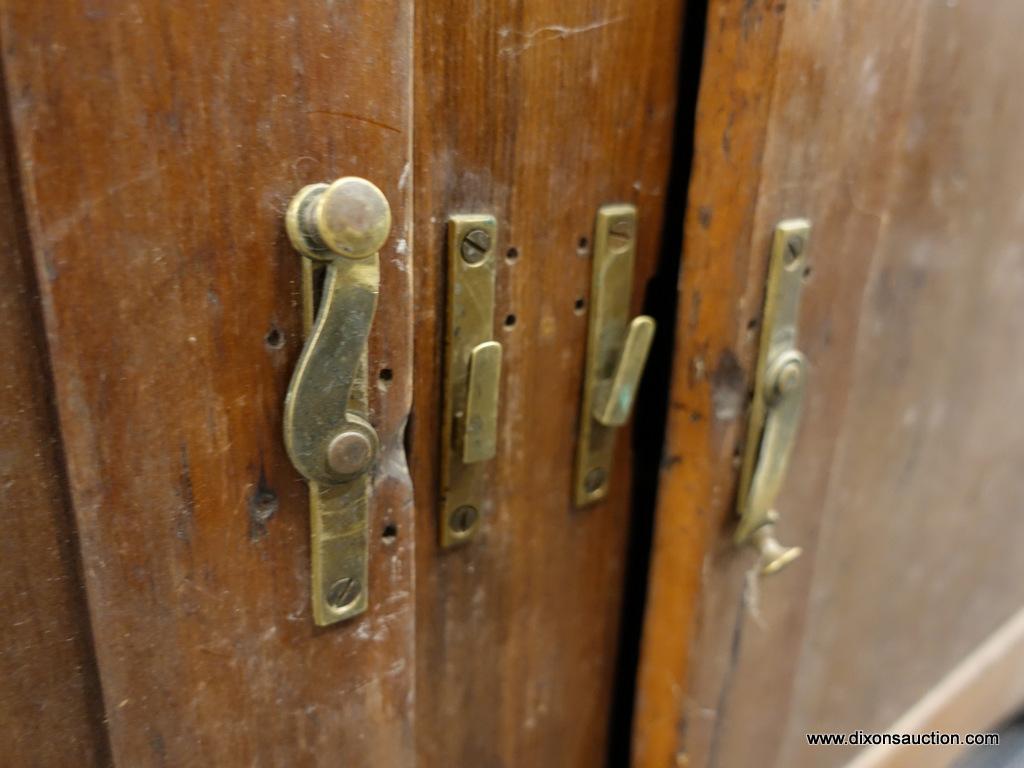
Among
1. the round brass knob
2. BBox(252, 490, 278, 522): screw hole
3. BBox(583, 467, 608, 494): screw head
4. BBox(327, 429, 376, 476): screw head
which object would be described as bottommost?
BBox(583, 467, 608, 494): screw head

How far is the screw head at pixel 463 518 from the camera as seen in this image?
49cm

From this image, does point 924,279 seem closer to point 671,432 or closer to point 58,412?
point 671,432

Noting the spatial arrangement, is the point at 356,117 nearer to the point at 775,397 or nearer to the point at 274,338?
the point at 274,338

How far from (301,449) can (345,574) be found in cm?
8

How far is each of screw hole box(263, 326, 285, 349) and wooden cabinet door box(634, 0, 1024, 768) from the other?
11.7 inches

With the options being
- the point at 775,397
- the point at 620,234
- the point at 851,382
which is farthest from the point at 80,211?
the point at 851,382

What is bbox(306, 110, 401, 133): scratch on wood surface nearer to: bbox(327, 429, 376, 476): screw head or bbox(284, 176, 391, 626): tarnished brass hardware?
bbox(284, 176, 391, 626): tarnished brass hardware

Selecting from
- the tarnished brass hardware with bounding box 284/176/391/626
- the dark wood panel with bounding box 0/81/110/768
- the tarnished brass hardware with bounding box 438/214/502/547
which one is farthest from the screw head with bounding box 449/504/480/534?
the dark wood panel with bounding box 0/81/110/768

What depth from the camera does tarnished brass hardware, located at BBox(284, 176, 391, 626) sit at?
0.32m

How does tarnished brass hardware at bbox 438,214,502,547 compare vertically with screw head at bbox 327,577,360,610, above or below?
above

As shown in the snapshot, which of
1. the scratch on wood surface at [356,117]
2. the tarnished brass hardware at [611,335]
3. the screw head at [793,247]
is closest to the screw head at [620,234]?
the tarnished brass hardware at [611,335]

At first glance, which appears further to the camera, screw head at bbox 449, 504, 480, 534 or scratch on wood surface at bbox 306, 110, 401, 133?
screw head at bbox 449, 504, 480, 534

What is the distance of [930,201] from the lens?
0.72m

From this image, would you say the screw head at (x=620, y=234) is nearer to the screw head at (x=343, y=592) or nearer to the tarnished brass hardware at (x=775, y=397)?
the tarnished brass hardware at (x=775, y=397)
